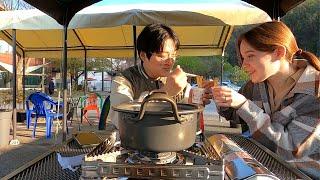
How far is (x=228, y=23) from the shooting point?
19.6 ft

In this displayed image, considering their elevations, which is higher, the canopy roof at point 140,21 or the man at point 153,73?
the canopy roof at point 140,21

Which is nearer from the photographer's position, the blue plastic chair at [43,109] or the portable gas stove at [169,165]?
the portable gas stove at [169,165]

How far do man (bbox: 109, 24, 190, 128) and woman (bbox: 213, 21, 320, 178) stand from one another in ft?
0.88

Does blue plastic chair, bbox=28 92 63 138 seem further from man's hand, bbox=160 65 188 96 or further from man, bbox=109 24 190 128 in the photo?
man's hand, bbox=160 65 188 96

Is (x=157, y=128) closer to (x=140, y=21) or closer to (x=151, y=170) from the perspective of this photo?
(x=151, y=170)

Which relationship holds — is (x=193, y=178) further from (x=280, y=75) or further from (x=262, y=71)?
(x=280, y=75)

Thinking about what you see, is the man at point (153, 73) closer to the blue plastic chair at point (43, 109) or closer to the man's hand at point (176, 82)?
the man's hand at point (176, 82)

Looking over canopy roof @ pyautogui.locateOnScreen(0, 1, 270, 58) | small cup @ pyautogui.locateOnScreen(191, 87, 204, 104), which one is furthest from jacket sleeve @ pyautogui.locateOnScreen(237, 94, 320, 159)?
canopy roof @ pyautogui.locateOnScreen(0, 1, 270, 58)

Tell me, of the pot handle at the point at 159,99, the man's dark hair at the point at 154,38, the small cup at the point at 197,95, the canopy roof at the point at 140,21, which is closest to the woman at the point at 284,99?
the small cup at the point at 197,95

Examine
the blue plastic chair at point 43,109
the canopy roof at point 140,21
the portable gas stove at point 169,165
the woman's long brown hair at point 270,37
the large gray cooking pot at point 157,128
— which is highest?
the canopy roof at point 140,21

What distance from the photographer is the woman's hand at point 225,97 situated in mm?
1633

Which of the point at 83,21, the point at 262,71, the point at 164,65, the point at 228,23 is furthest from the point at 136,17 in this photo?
the point at 262,71

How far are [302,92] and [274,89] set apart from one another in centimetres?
20

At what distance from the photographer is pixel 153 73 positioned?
2162 millimetres
